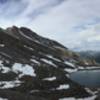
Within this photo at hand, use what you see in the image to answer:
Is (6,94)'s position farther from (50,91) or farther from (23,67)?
(23,67)

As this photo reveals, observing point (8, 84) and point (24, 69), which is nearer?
point (8, 84)

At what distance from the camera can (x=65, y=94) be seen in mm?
92875

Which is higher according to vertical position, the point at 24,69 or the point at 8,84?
the point at 24,69

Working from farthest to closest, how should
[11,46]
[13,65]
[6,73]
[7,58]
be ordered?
[11,46] < [7,58] < [13,65] < [6,73]

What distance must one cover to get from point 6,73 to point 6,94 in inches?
1923

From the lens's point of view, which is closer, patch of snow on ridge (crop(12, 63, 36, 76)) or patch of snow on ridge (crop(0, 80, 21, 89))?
patch of snow on ridge (crop(0, 80, 21, 89))

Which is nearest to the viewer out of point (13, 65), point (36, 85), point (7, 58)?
point (36, 85)

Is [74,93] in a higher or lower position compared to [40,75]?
lower

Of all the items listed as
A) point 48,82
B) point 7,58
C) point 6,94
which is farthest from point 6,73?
point 6,94

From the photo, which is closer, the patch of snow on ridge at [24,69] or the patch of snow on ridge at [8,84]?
the patch of snow on ridge at [8,84]

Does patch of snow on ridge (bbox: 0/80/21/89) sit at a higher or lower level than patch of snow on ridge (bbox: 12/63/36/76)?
lower

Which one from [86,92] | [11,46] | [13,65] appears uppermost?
[11,46]

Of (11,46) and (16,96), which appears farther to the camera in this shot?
(11,46)

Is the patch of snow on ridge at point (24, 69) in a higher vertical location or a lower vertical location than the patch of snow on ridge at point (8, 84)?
higher
